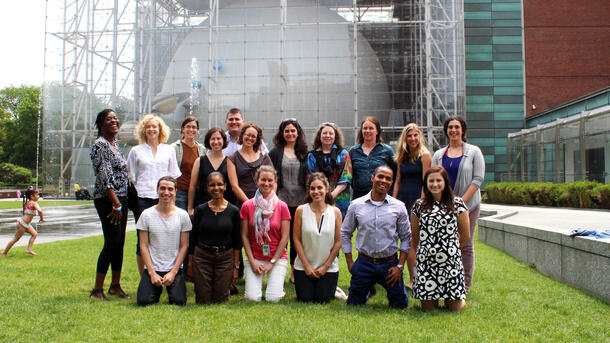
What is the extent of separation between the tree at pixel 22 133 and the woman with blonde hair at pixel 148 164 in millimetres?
56234

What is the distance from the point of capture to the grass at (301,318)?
137 inches

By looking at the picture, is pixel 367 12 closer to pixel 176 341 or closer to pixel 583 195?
pixel 583 195

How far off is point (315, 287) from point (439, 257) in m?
1.20

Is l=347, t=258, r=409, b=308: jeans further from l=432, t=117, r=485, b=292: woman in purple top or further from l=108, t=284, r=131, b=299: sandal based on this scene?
l=108, t=284, r=131, b=299: sandal

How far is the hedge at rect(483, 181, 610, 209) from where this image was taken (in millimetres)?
13574

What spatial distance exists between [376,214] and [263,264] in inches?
48.0

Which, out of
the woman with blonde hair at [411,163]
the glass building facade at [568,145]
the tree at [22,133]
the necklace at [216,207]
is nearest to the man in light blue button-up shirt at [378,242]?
the woman with blonde hair at [411,163]

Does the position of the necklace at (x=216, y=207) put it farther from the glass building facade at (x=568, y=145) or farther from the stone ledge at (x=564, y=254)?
the glass building facade at (x=568, y=145)

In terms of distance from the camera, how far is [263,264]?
4.83 metres

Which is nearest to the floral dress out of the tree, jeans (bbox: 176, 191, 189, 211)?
jeans (bbox: 176, 191, 189, 211)

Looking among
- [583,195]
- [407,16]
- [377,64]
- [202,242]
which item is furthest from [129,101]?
[202,242]

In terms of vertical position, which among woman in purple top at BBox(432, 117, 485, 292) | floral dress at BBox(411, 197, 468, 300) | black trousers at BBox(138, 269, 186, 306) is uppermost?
woman in purple top at BBox(432, 117, 485, 292)

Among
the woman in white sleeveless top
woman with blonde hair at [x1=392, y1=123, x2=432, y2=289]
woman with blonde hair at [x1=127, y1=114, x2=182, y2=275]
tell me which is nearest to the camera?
the woman in white sleeveless top

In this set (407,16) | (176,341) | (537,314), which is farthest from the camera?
(407,16)
